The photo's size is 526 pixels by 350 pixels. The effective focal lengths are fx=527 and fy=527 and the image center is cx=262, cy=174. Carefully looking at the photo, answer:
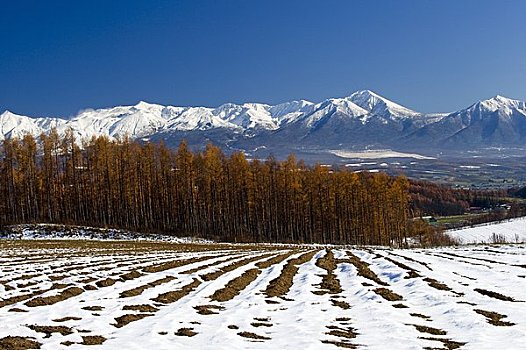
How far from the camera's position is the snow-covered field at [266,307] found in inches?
441

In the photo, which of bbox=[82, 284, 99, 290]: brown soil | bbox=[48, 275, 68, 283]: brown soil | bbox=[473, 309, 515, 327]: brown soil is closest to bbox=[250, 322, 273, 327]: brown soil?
bbox=[473, 309, 515, 327]: brown soil

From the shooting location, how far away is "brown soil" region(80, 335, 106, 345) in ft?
35.6

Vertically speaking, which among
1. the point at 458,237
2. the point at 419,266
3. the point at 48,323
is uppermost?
the point at 48,323

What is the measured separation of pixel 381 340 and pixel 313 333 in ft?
5.01

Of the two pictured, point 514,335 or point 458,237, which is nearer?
point 514,335

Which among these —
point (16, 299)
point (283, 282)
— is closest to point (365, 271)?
point (283, 282)

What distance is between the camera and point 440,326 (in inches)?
486

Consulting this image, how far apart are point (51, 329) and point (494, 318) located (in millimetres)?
10451

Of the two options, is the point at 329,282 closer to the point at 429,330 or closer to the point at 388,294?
the point at 388,294

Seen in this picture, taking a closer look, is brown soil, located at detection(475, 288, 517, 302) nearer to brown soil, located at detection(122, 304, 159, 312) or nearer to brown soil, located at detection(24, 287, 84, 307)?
brown soil, located at detection(122, 304, 159, 312)

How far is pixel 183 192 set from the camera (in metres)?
73.3

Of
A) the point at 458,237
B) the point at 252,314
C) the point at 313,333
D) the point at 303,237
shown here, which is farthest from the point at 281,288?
the point at 458,237

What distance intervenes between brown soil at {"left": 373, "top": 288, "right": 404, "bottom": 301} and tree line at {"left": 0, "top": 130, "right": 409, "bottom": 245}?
173 ft

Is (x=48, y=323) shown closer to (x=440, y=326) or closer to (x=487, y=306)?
(x=440, y=326)
